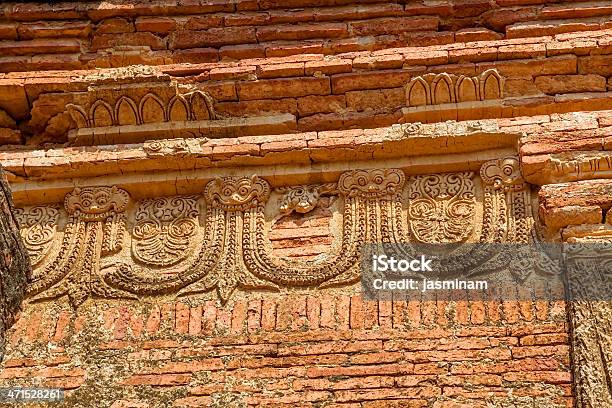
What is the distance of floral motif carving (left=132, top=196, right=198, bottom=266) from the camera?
256 inches

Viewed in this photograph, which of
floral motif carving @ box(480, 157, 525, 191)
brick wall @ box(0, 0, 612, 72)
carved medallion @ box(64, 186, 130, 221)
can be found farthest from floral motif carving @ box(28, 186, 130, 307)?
floral motif carving @ box(480, 157, 525, 191)

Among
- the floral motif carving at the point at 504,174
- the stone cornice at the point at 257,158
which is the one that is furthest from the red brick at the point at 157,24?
the floral motif carving at the point at 504,174

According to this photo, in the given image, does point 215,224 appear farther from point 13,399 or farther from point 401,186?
point 13,399

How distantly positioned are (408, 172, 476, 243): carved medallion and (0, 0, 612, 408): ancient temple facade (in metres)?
0.01

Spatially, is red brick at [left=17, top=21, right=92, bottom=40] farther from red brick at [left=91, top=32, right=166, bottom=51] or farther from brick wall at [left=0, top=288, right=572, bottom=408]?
brick wall at [left=0, top=288, right=572, bottom=408]

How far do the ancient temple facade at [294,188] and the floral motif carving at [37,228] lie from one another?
0.02 metres

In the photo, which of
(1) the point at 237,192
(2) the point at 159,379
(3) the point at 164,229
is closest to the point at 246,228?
(1) the point at 237,192

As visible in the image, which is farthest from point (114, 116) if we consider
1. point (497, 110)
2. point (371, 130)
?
point (497, 110)

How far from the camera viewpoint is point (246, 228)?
21.4 feet

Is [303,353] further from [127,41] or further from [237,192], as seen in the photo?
[127,41]

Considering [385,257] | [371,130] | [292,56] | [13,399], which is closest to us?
[13,399]

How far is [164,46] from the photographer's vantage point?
24.6 ft

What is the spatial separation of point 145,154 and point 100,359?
4.73ft

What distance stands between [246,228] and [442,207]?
120cm
